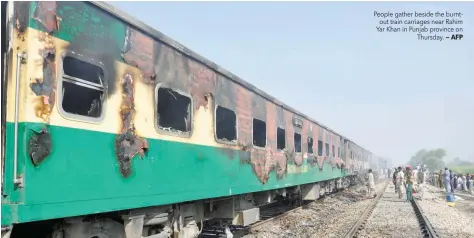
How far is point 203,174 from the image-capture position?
235 inches

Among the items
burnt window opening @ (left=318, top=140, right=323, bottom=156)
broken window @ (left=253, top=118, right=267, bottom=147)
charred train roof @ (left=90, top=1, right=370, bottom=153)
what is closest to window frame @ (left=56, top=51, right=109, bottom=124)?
charred train roof @ (left=90, top=1, right=370, bottom=153)

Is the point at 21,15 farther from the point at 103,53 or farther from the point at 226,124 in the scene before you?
the point at 226,124

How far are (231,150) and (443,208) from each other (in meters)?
11.4

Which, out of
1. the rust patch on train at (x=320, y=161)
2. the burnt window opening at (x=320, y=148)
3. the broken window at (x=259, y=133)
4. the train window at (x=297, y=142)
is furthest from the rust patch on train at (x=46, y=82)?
the burnt window opening at (x=320, y=148)

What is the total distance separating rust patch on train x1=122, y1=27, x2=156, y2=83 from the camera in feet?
14.9

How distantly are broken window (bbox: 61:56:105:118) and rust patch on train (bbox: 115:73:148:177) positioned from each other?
295mm

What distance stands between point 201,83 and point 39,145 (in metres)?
3.08

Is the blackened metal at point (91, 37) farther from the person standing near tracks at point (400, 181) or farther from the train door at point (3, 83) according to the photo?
the person standing near tracks at point (400, 181)

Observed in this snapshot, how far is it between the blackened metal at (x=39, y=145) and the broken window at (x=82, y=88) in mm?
380

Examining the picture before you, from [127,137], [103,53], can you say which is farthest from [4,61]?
[127,137]

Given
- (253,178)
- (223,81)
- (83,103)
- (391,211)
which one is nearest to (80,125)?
(83,103)

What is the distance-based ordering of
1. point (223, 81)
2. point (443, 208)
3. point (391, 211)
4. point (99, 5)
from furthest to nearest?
1. point (443, 208)
2. point (391, 211)
3. point (223, 81)
4. point (99, 5)

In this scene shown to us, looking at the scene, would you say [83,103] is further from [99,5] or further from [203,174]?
[203,174]

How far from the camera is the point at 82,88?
409 cm
